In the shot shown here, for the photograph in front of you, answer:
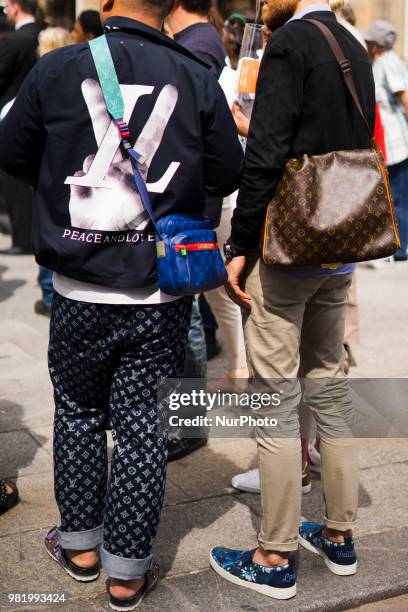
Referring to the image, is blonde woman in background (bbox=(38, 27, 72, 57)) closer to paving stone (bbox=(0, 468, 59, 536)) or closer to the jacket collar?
paving stone (bbox=(0, 468, 59, 536))

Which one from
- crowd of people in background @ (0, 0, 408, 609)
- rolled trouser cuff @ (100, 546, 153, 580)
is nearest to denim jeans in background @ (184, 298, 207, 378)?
crowd of people in background @ (0, 0, 408, 609)

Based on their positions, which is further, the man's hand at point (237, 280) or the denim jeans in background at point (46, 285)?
the denim jeans in background at point (46, 285)

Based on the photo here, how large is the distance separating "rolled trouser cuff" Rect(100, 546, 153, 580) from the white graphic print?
106 cm

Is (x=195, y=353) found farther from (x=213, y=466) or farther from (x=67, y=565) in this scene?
(x=67, y=565)

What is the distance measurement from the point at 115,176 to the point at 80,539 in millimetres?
1234

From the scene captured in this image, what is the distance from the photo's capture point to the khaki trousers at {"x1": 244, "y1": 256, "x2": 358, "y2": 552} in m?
3.11

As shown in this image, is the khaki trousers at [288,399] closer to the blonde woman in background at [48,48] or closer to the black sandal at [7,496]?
the black sandal at [7,496]

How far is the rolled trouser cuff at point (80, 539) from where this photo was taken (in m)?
3.25

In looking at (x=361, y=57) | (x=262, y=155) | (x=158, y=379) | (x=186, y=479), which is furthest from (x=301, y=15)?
(x=186, y=479)

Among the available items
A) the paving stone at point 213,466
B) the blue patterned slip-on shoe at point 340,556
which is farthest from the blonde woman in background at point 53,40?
the blue patterned slip-on shoe at point 340,556

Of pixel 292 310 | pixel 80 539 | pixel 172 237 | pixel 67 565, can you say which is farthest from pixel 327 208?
pixel 67 565

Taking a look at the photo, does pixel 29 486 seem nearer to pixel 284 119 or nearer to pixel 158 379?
pixel 158 379

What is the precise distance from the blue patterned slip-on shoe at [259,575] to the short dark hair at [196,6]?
2.72 m

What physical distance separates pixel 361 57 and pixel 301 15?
233mm
